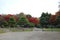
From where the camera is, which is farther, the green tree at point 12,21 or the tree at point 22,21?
the tree at point 22,21

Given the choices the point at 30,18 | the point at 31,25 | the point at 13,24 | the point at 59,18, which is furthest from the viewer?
the point at 30,18

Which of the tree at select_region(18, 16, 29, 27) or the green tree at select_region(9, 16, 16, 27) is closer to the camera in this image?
the green tree at select_region(9, 16, 16, 27)

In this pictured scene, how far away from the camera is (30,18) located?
5994 centimetres

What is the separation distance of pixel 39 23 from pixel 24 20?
27.2 feet

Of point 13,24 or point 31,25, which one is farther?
point 31,25

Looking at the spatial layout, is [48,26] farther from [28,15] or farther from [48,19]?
[28,15]

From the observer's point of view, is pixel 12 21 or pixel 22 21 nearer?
pixel 12 21

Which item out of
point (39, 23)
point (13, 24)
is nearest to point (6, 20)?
point (13, 24)

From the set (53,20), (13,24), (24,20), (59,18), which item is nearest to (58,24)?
(53,20)

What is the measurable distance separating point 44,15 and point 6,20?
14.9m

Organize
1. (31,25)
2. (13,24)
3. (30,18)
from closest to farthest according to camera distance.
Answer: (13,24) < (31,25) < (30,18)

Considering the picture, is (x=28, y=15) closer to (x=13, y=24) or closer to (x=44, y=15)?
(x=44, y=15)

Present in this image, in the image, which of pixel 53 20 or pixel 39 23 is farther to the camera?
pixel 39 23

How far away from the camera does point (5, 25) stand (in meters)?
49.0
